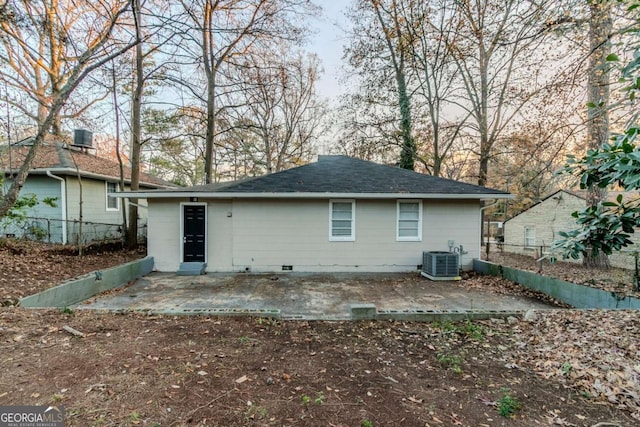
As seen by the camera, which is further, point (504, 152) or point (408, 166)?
point (408, 166)

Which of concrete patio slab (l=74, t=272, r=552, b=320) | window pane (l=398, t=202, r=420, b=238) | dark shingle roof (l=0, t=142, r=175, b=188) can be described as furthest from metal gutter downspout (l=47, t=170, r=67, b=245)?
window pane (l=398, t=202, r=420, b=238)

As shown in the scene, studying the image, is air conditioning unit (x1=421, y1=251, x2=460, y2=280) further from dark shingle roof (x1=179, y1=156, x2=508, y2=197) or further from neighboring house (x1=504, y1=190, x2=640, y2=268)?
neighboring house (x1=504, y1=190, x2=640, y2=268)

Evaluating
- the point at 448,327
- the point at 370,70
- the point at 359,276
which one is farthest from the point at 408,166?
the point at 448,327

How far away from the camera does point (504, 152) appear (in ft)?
42.7

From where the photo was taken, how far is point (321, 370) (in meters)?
3.21

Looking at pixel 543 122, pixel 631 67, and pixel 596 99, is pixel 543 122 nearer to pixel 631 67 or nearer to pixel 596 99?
pixel 596 99

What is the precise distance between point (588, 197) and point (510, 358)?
8542 mm

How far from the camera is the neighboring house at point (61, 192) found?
10.6m

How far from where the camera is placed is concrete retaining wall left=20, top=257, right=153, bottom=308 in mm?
5137

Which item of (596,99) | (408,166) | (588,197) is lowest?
(588,197)

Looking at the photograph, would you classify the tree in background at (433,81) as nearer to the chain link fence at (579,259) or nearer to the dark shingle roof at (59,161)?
the chain link fence at (579,259)

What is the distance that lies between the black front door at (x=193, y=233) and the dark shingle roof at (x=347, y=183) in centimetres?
65

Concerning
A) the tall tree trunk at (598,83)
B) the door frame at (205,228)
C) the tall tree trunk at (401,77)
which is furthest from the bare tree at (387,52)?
the door frame at (205,228)

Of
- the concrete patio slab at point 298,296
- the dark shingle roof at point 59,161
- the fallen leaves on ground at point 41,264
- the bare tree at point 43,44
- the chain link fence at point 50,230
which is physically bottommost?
the concrete patio slab at point 298,296
